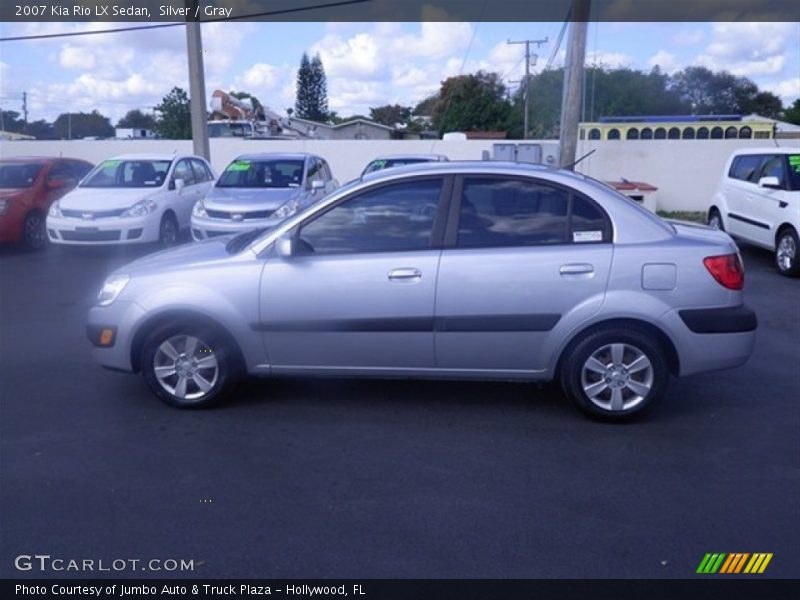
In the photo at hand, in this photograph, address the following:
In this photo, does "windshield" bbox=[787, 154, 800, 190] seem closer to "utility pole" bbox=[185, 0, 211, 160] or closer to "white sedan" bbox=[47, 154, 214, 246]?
"white sedan" bbox=[47, 154, 214, 246]

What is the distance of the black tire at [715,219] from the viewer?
13.6 meters

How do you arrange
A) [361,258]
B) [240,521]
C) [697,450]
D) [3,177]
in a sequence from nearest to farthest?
[240,521]
[697,450]
[361,258]
[3,177]

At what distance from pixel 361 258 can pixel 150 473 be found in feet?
6.19

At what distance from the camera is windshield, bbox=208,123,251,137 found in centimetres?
3550

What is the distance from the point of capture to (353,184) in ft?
18.8

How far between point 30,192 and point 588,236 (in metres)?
11.5

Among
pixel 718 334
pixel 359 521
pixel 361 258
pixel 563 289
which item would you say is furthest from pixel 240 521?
pixel 718 334

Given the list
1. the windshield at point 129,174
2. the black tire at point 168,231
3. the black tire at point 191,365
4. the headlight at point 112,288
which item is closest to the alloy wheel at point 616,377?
the black tire at point 191,365

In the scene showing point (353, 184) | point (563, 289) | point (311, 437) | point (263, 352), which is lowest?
point (311, 437)

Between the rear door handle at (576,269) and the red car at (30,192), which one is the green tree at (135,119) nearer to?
the red car at (30,192)

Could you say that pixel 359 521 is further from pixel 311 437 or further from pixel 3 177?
pixel 3 177

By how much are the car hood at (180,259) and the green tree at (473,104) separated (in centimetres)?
4981

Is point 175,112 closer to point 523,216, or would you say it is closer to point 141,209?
point 141,209
